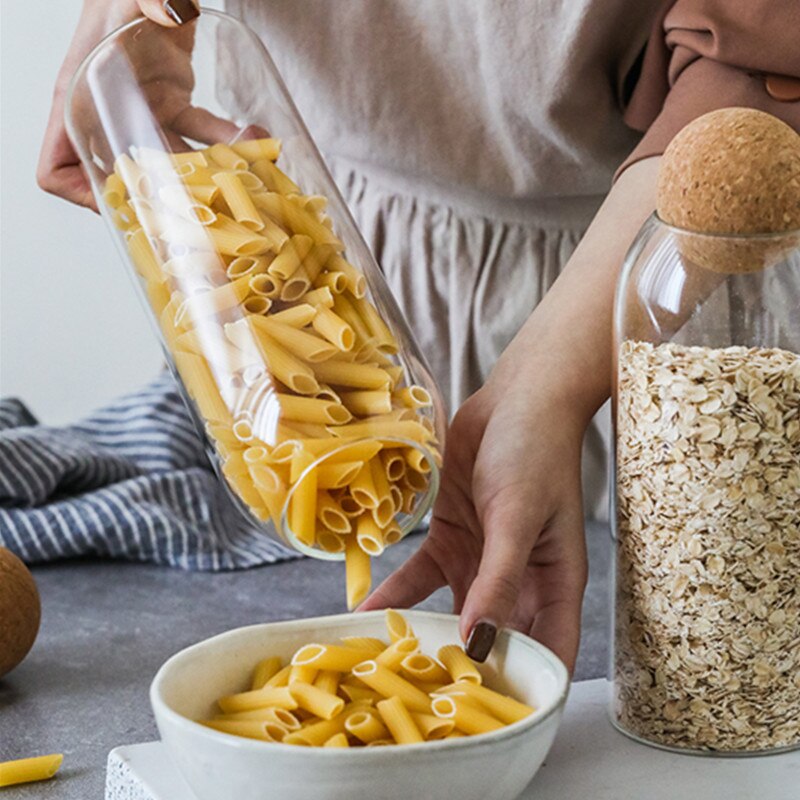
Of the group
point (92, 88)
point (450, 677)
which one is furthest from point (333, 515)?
point (92, 88)

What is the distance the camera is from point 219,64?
0.84 meters

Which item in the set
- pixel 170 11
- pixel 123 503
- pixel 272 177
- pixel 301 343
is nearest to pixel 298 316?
pixel 301 343

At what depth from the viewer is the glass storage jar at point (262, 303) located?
67 cm

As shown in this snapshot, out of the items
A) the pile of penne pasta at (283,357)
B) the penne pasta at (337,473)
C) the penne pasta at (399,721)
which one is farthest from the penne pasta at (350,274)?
the penne pasta at (399,721)

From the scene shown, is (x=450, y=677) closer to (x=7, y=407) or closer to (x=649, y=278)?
(x=649, y=278)

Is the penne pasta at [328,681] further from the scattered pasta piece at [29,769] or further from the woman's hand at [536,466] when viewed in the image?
the scattered pasta piece at [29,769]

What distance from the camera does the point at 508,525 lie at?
2.43ft

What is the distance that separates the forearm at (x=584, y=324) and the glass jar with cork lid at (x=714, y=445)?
0.33 ft

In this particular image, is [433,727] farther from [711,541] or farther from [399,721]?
[711,541]

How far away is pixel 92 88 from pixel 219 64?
0.08 meters

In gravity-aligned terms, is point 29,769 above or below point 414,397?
below

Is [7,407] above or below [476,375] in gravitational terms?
below

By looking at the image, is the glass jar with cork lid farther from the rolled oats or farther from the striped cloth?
the striped cloth

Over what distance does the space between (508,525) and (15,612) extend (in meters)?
0.36
